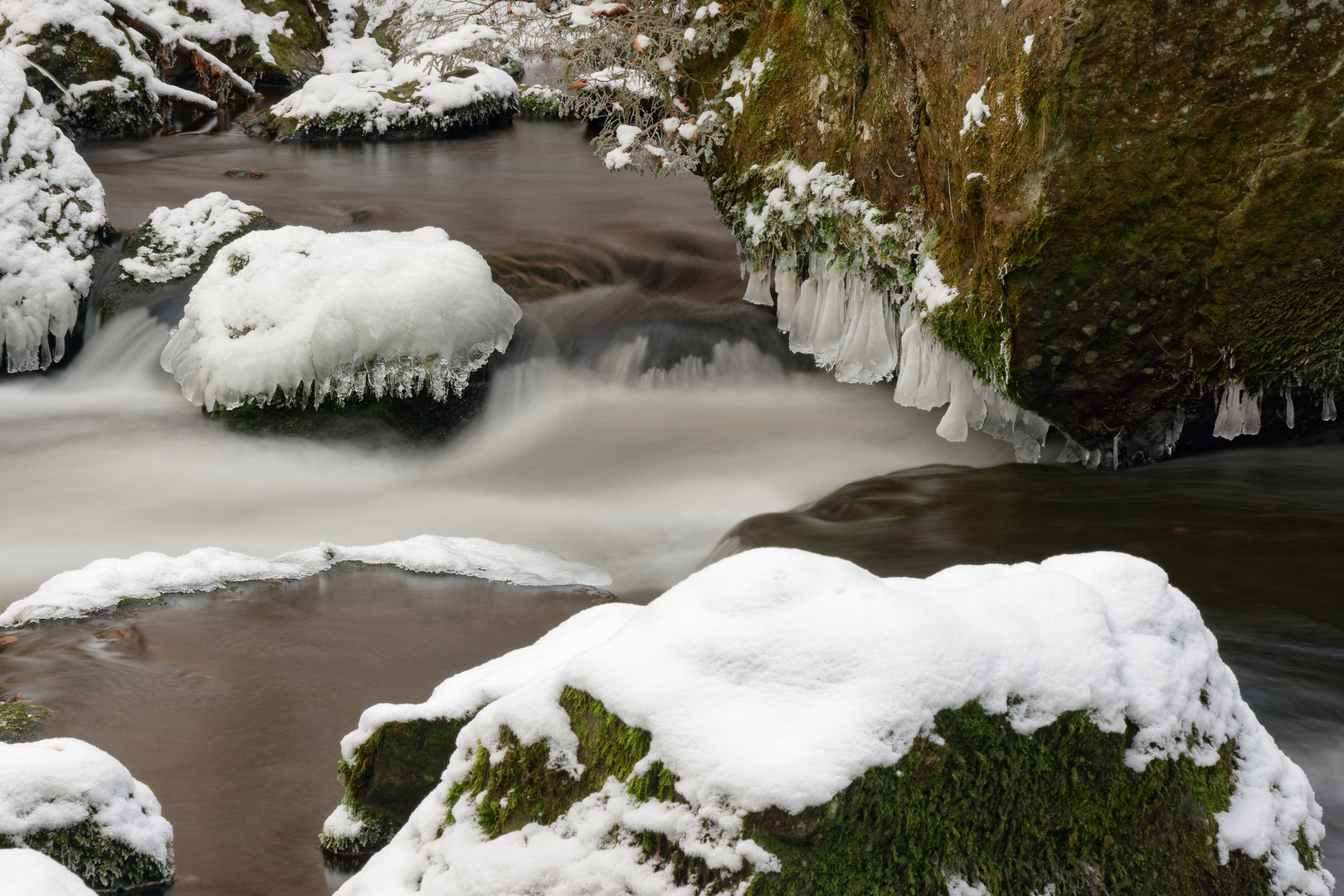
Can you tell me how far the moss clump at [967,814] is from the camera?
167cm

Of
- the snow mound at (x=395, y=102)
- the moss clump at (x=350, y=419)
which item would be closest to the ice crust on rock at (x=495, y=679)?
the moss clump at (x=350, y=419)

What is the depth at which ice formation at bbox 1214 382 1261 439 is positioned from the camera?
4527 millimetres

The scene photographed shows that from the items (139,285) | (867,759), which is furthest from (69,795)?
(139,285)

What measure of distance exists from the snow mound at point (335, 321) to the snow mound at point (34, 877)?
15.3 ft

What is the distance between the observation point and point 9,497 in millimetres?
5863

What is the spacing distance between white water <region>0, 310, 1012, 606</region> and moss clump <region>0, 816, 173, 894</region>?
284cm

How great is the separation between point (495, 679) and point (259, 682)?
5.31ft

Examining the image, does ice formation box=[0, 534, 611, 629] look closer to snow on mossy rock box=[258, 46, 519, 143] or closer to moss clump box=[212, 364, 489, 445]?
moss clump box=[212, 364, 489, 445]

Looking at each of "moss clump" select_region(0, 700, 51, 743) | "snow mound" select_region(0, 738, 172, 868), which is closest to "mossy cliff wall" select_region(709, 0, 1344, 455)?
"snow mound" select_region(0, 738, 172, 868)

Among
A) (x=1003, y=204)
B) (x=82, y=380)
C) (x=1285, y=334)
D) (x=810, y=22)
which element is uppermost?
(x=810, y=22)

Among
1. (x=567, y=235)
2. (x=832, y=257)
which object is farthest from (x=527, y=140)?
→ (x=832, y=257)

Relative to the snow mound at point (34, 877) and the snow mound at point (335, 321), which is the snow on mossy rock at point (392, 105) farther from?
the snow mound at point (34, 877)

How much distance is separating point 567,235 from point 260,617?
4816 mm

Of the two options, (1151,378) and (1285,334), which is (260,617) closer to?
(1151,378)
